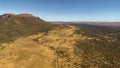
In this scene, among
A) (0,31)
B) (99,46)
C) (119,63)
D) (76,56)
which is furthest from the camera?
(0,31)

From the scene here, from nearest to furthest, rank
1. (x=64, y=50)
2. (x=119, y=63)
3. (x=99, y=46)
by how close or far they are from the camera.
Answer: (x=119, y=63) → (x=64, y=50) → (x=99, y=46)

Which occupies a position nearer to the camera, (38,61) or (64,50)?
(38,61)

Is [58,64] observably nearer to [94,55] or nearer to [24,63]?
[24,63]

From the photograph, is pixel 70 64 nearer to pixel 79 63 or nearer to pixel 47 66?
pixel 79 63

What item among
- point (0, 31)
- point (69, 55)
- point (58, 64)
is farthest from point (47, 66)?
point (0, 31)

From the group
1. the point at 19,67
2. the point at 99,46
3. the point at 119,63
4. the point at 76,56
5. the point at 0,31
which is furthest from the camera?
the point at 0,31

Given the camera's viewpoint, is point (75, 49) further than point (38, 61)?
Yes

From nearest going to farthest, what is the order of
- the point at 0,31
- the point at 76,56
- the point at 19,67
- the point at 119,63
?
the point at 19,67 < the point at 119,63 < the point at 76,56 < the point at 0,31

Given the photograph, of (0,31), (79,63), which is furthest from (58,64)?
(0,31)
